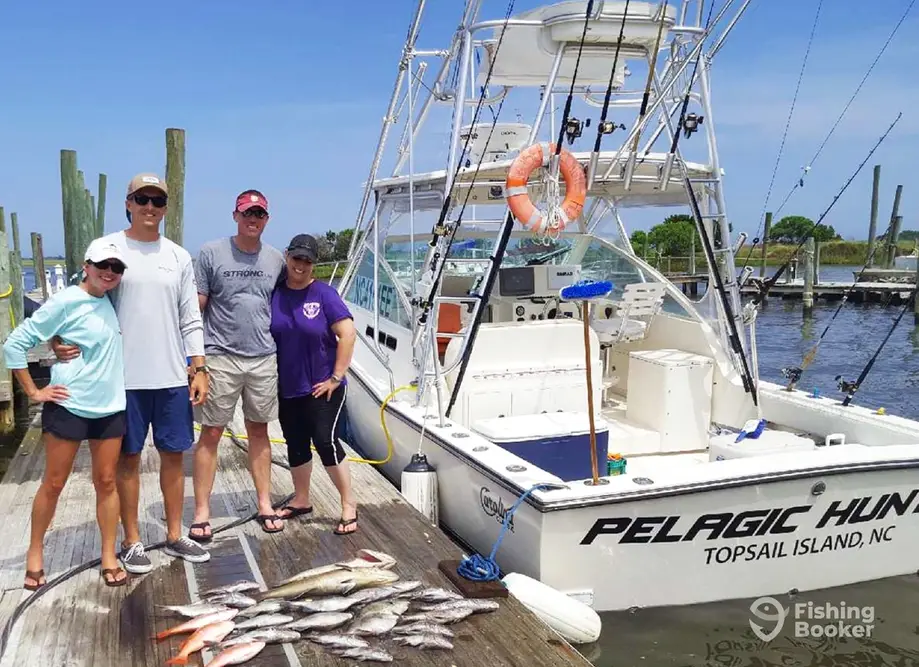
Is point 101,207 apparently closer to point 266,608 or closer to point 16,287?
point 16,287

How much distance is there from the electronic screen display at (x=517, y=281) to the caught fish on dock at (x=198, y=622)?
4.07 metres

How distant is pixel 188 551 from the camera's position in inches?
157

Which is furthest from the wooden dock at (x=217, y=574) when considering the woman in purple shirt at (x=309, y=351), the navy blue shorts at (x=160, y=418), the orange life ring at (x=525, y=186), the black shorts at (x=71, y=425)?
the orange life ring at (x=525, y=186)

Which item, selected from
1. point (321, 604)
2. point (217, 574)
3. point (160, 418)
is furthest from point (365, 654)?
point (160, 418)

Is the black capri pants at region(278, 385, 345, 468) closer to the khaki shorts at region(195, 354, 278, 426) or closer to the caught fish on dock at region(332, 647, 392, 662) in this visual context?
the khaki shorts at region(195, 354, 278, 426)

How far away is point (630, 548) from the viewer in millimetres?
4156

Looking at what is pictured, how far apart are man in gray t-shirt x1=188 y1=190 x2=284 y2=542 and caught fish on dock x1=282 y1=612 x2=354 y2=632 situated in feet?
3.69

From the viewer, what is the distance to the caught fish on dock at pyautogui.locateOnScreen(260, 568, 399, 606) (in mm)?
3590

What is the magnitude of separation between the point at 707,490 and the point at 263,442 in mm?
2371

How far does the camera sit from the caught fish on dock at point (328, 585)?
3590 millimetres

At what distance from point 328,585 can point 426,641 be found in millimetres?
578

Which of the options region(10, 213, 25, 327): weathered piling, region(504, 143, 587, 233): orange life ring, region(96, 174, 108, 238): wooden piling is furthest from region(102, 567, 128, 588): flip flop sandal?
region(96, 174, 108, 238): wooden piling

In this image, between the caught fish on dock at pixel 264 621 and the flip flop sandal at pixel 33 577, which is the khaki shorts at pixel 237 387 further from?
the caught fish on dock at pixel 264 621

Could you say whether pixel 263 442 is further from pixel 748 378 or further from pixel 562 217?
pixel 748 378
